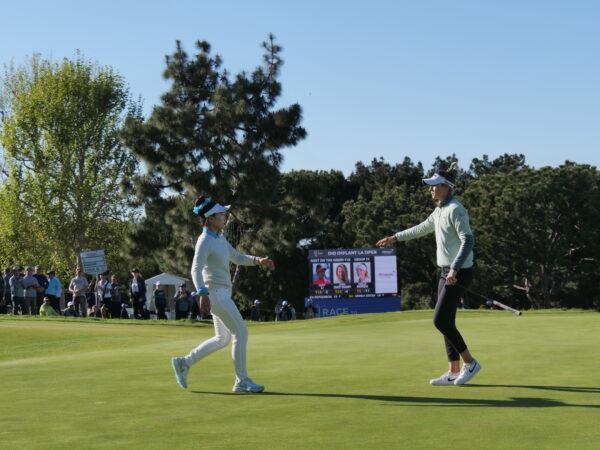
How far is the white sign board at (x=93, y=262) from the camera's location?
37.2 metres

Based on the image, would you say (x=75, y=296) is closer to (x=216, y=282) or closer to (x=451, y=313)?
(x=216, y=282)

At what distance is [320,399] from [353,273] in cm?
4110

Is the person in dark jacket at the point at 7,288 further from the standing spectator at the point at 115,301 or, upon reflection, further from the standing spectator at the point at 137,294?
the standing spectator at the point at 137,294

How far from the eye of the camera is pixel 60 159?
203 feet

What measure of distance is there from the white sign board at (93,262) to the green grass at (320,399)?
69.6 ft

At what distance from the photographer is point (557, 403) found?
8.78m

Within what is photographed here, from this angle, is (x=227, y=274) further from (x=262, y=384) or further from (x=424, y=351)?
(x=424, y=351)

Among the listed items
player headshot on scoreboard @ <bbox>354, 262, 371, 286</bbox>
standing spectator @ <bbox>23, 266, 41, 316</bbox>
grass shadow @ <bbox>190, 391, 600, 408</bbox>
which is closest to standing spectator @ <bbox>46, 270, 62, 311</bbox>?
standing spectator @ <bbox>23, 266, 41, 316</bbox>

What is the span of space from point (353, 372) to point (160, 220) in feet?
149

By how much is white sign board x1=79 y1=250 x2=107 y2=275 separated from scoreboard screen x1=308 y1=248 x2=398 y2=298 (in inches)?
585

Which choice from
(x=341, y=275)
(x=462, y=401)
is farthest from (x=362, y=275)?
(x=462, y=401)

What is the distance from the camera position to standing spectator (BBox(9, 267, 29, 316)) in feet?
114

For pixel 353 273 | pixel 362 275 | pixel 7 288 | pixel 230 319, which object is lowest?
pixel 230 319

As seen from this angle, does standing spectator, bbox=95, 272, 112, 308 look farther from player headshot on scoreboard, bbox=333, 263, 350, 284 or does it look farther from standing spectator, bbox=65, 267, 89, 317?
player headshot on scoreboard, bbox=333, 263, 350, 284
